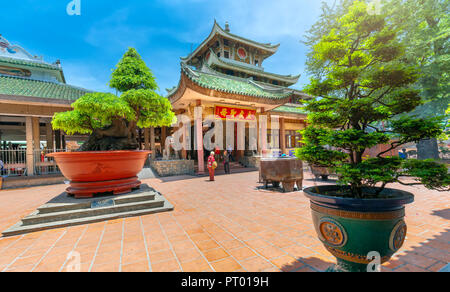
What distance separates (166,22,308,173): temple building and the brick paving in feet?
22.4

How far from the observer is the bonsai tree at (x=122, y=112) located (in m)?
4.30

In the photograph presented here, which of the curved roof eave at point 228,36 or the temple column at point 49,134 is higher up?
the curved roof eave at point 228,36

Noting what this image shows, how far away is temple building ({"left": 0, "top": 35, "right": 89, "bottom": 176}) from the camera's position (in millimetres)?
8719

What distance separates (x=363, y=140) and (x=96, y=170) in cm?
484

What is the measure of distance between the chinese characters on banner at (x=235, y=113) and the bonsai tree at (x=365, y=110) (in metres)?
9.04

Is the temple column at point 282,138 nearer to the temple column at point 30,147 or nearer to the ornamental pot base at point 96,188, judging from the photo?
the ornamental pot base at point 96,188

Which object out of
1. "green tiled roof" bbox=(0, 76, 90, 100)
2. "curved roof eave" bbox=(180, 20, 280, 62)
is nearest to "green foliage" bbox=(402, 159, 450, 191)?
"green tiled roof" bbox=(0, 76, 90, 100)

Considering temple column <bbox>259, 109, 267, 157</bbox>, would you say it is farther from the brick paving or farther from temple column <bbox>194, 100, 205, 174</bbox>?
the brick paving

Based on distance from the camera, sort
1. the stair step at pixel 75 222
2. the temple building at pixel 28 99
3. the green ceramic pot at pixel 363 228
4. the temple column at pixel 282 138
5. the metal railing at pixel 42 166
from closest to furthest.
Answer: the green ceramic pot at pixel 363 228, the stair step at pixel 75 222, the temple building at pixel 28 99, the metal railing at pixel 42 166, the temple column at pixel 282 138

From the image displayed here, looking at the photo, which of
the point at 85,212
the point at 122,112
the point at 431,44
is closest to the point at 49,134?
the point at 122,112

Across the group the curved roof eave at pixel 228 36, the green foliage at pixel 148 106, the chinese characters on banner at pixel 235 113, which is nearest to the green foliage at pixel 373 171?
the green foliage at pixel 148 106

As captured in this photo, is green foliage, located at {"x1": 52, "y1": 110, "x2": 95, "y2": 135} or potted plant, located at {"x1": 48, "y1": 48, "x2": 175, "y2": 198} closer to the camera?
potted plant, located at {"x1": 48, "y1": 48, "x2": 175, "y2": 198}

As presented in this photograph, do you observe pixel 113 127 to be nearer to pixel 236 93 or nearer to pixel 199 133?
pixel 199 133
